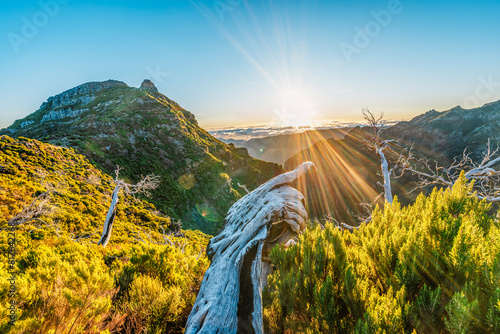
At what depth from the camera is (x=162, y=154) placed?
49.0 metres

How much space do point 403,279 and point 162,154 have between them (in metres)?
53.2

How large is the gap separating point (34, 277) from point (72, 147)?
39.0 m

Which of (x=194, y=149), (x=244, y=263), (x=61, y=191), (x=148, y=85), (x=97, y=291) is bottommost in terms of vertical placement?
(x=61, y=191)

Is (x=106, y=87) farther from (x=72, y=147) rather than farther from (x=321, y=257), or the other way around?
(x=321, y=257)

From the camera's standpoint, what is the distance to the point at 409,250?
223 centimetres

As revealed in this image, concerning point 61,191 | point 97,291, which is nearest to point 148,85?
point 61,191

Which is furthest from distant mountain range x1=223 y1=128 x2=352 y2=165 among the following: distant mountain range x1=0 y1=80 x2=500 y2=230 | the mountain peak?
the mountain peak

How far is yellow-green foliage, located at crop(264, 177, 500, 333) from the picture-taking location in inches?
64.6

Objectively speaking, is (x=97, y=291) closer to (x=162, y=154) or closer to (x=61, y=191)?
(x=61, y=191)

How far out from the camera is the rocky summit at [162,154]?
37.9 meters

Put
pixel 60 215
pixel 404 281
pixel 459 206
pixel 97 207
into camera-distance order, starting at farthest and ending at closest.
→ 1. pixel 97 207
2. pixel 60 215
3. pixel 459 206
4. pixel 404 281

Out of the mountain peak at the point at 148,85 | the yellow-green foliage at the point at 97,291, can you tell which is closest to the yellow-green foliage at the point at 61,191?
the yellow-green foliage at the point at 97,291

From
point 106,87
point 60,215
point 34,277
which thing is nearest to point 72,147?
point 60,215

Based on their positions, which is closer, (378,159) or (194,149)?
(194,149)
